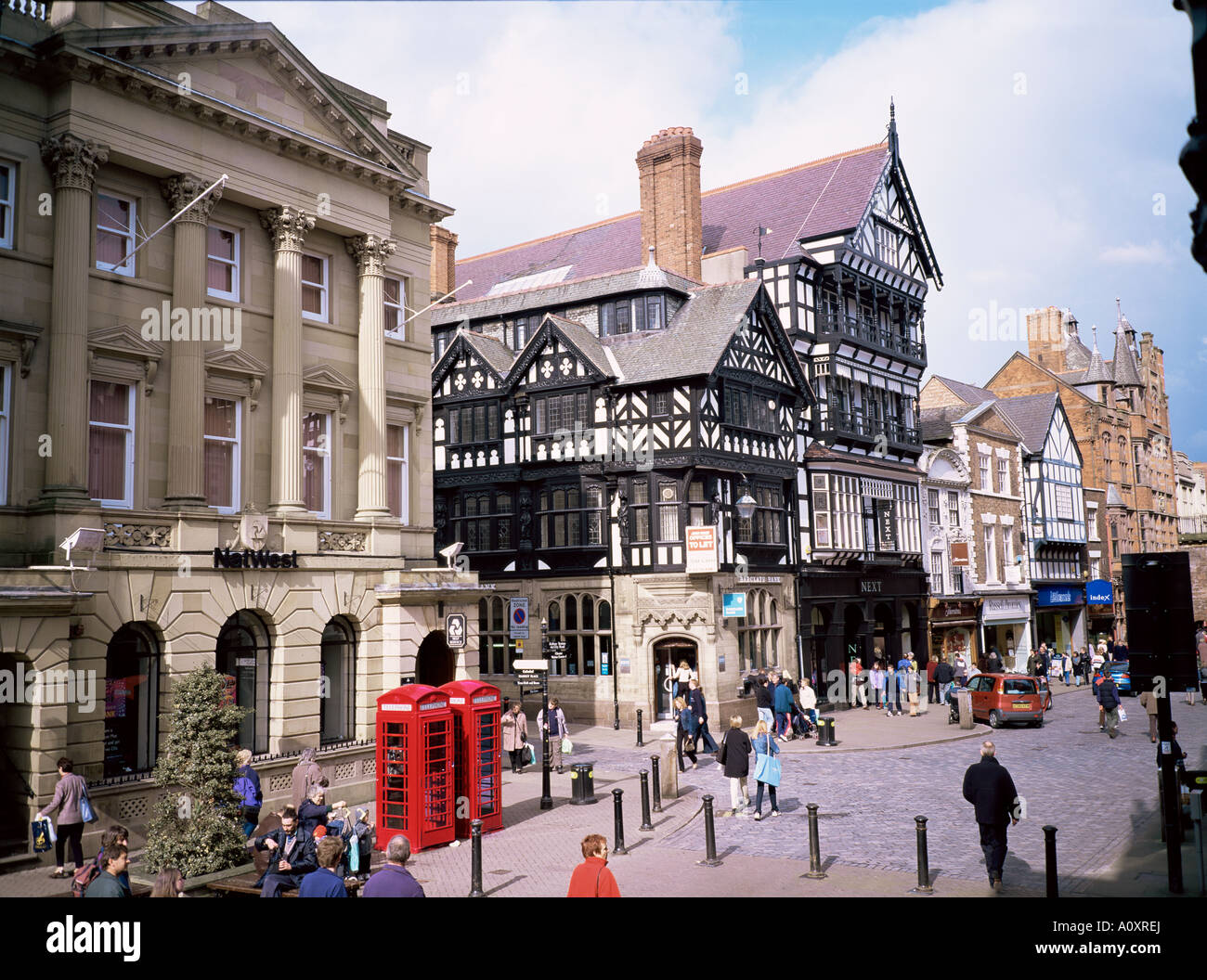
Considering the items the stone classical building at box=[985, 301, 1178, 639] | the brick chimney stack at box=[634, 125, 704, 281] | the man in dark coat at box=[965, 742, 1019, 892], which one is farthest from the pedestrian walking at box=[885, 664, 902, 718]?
the stone classical building at box=[985, 301, 1178, 639]

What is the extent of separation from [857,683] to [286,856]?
26.8 m

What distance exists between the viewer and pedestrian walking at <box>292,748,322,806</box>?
1437 centimetres

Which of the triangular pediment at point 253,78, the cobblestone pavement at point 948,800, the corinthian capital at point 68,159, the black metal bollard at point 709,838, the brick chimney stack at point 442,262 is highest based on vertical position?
the brick chimney stack at point 442,262

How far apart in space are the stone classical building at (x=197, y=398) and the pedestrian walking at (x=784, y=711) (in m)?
8.91

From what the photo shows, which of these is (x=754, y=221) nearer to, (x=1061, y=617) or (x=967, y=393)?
(x=967, y=393)

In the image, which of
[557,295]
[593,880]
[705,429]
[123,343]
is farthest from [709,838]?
[557,295]

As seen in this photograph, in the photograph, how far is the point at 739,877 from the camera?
42.8 ft

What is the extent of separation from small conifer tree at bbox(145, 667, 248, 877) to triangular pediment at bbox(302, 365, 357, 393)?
7750mm

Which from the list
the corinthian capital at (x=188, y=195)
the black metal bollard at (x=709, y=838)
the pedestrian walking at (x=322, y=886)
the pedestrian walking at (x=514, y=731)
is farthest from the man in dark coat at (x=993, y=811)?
the corinthian capital at (x=188, y=195)

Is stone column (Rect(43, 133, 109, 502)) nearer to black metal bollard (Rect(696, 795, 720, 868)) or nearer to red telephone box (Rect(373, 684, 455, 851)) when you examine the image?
red telephone box (Rect(373, 684, 455, 851))

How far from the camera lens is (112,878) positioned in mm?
8820

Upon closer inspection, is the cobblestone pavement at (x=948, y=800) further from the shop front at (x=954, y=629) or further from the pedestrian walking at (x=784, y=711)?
the shop front at (x=954, y=629)

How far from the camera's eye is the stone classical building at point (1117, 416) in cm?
5909

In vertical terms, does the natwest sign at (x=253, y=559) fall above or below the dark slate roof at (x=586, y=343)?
below
